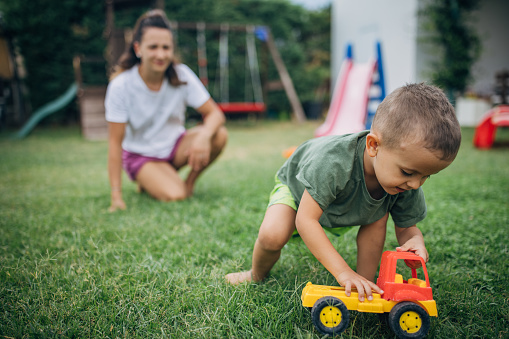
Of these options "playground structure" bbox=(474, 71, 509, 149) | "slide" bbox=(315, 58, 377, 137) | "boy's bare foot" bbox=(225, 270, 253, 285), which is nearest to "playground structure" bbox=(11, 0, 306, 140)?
"slide" bbox=(315, 58, 377, 137)

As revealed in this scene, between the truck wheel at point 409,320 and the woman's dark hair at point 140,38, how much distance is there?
2613 mm

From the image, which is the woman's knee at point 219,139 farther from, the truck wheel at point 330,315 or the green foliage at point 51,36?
the green foliage at point 51,36

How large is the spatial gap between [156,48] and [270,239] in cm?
211

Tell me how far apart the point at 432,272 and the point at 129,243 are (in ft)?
5.09

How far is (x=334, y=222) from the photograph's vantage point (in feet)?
5.36

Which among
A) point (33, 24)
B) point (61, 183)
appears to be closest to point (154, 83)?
point (61, 183)

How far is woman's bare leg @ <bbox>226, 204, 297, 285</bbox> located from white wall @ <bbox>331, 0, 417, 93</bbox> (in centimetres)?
871

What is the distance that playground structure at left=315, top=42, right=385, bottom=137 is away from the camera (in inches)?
240

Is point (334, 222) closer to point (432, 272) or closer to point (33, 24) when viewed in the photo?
point (432, 272)

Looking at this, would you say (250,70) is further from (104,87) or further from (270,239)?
(270,239)

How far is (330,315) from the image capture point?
1.33 m

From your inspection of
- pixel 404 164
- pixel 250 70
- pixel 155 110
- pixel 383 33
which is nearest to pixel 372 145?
pixel 404 164

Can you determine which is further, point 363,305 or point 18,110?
point 18,110

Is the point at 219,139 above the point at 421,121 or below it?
below
